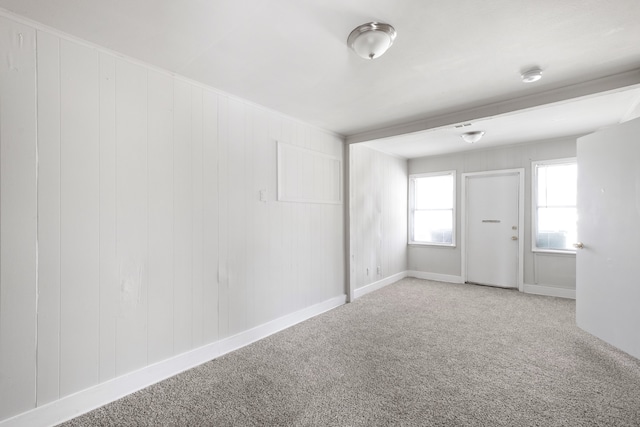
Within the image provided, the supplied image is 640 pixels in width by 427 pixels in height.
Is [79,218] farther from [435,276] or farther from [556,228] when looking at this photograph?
[556,228]

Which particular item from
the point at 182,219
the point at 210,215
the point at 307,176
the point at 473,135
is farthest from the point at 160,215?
the point at 473,135

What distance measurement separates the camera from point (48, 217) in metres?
1.85

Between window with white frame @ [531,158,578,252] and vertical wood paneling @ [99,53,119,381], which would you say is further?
window with white frame @ [531,158,578,252]

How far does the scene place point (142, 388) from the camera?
221cm

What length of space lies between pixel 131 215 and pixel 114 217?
109 millimetres

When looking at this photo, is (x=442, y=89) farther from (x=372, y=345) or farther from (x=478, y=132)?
(x=372, y=345)

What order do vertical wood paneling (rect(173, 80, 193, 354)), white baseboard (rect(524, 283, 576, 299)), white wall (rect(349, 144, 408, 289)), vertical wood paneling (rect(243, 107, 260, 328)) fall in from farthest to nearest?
white wall (rect(349, 144, 408, 289)) → white baseboard (rect(524, 283, 576, 299)) → vertical wood paneling (rect(243, 107, 260, 328)) → vertical wood paneling (rect(173, 80, 193, 354))

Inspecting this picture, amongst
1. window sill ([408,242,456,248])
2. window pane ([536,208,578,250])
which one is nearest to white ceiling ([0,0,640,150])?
window pane ([536,208,578,250])

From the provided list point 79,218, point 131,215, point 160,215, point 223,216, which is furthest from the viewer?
point 223,216

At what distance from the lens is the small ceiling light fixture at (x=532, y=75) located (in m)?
2.37

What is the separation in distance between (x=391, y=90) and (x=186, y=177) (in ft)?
6.49

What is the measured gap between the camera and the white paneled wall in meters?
1.75

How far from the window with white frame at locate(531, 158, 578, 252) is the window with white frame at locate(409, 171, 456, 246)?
1.25 meters

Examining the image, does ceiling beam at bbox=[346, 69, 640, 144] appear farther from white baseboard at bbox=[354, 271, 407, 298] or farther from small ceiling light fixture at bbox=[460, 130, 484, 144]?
white baseboard at bbox=[354, 271, 407, 298]
